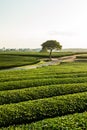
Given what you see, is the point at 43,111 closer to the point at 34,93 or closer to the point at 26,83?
the point at 34,93

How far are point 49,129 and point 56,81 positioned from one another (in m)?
15.0

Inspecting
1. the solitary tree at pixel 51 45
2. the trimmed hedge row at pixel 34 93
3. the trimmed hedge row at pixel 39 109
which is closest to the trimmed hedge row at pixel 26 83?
the trimmed hedge row at pixel 34 93

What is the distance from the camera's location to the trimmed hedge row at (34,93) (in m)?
19.3

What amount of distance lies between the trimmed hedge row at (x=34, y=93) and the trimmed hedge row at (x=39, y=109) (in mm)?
2450

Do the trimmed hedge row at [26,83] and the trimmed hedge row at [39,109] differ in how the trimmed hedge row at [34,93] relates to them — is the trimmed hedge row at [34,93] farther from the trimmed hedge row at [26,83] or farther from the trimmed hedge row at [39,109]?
the trimmed hedge row at [26,83]

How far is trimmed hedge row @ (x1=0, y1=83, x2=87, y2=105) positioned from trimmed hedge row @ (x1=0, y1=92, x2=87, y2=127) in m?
2.45

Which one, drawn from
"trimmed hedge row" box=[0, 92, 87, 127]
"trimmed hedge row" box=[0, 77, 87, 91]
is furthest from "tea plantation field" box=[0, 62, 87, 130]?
"trimmed hedge row" box=[0, 77, 87, 91]

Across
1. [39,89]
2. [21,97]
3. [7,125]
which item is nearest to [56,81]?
[39,89]

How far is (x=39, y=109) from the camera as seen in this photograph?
1633cm

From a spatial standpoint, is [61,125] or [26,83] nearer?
[61,125]

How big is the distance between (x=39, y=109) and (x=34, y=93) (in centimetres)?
443

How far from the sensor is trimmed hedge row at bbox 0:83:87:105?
63.4 ft

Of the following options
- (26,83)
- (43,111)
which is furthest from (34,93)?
(26,83)

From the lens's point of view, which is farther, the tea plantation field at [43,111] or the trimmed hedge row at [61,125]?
the tea plantation field at [43,111]
